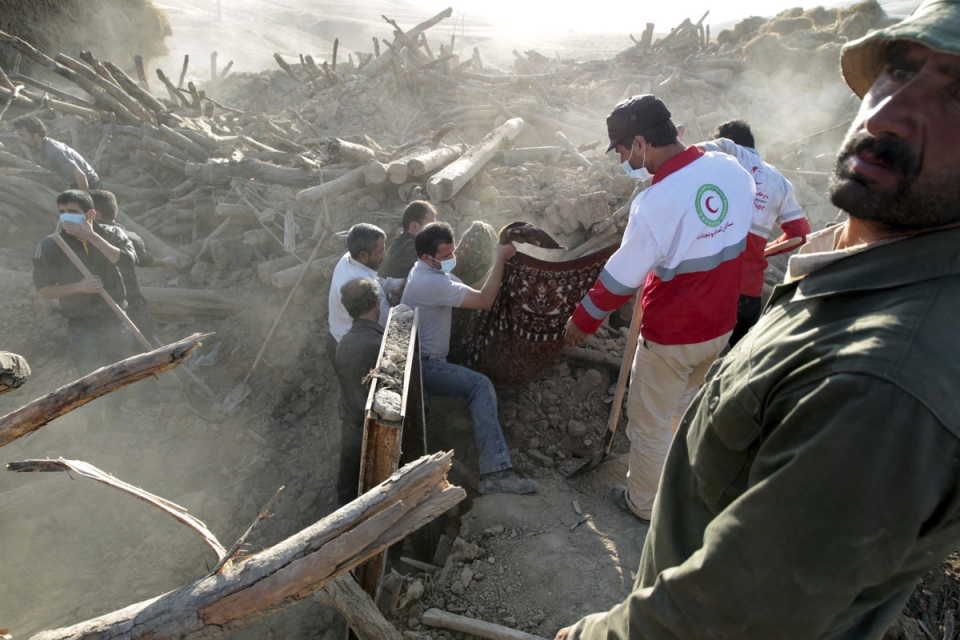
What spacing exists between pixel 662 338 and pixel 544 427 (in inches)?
70.8

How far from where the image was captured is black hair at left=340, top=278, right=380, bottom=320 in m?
3.86

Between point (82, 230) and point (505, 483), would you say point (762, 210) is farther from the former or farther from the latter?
point (82, 230)

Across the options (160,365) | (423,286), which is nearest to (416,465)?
(160,365)

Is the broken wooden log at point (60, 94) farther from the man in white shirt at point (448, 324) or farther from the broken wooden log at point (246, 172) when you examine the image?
the man in white shirt at point (448, 324)

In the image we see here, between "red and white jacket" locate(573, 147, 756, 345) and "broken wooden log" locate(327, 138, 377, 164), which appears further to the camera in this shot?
"broken wooden log" locate(327, 138, 377, 164)

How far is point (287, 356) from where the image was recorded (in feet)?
19.6

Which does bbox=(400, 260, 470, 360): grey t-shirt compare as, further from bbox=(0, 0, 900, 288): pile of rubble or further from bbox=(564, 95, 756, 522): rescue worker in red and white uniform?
bbox=(0, 0, 900, 288): pile of rubble

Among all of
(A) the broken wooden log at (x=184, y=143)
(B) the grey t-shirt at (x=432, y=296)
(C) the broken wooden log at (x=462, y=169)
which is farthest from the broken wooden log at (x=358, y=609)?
(A) the broken wooden log at (x=184, y=143)

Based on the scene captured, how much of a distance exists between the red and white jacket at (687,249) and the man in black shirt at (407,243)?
7.27ft

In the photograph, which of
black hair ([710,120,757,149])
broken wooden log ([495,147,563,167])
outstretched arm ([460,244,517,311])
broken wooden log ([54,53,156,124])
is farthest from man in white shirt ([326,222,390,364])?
broken wooden log ([54,53,156,124])

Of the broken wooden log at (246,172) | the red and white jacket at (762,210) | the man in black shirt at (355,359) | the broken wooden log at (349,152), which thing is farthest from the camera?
the broken wooden log at (246,172)

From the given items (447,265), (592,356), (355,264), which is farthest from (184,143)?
(592,356)

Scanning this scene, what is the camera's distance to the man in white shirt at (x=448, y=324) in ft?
13.2

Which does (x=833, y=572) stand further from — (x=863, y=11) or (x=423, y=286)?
(x=863, y=11)
